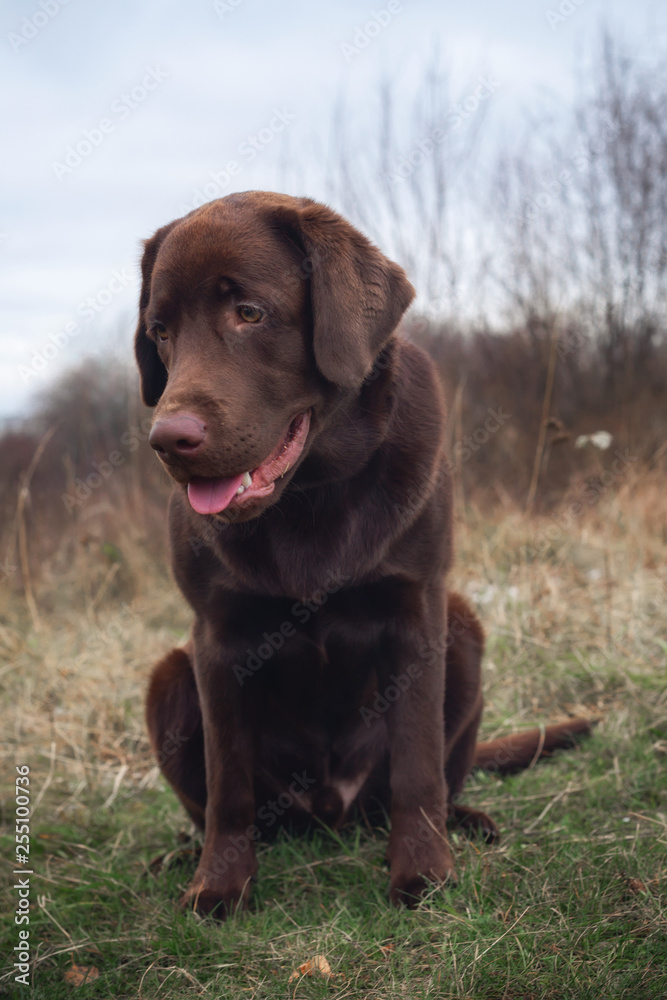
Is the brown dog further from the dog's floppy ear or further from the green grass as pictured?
the green grass

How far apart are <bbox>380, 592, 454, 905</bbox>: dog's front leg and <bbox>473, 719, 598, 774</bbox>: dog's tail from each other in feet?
2.22

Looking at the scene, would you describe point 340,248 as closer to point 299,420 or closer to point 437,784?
point 299,420

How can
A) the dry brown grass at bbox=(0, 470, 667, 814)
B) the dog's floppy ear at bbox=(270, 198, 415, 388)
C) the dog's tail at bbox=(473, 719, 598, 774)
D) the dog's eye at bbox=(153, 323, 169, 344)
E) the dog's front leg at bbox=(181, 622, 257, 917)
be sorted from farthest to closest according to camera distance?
the dry brown grass at bbox=(0, 470, 667, 814) → the dog's tail at bbox=(473, 719, 598, 774) → the dog's front leg at bbox=(181, 622, 257, 917) → the dog's eye at bbox=(153, 323, 169, 344) → the dog's floppy ear at bbox=(270, 198, 415, 388)

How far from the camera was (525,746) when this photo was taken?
2.67m

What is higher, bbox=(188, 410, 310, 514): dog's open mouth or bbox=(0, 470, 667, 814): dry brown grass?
bbox=(188, 410, 310, 514): dog's open mouth

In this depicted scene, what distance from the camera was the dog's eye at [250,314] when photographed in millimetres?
1770

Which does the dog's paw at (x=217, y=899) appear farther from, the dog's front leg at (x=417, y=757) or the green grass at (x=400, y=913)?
the dog's front leg at (x=417, y=757)

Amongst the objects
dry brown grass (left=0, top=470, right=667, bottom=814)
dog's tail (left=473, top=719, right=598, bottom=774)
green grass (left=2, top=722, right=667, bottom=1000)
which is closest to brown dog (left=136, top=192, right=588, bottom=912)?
green grass (left=2, top=722, right=667, bottom=1000)

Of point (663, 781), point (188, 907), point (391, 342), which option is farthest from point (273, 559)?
point (663, 781)

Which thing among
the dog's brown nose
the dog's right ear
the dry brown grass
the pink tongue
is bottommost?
the dry brown grass

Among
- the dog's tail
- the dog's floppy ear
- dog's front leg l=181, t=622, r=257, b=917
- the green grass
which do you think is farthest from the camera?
the dog's tail

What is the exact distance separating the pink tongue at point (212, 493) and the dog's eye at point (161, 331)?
393 mm

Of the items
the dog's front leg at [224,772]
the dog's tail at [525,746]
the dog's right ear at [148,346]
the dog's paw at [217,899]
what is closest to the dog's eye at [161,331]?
the dog's right ear at [148,346]

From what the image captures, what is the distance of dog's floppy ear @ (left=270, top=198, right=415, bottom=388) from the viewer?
178 centimetres
